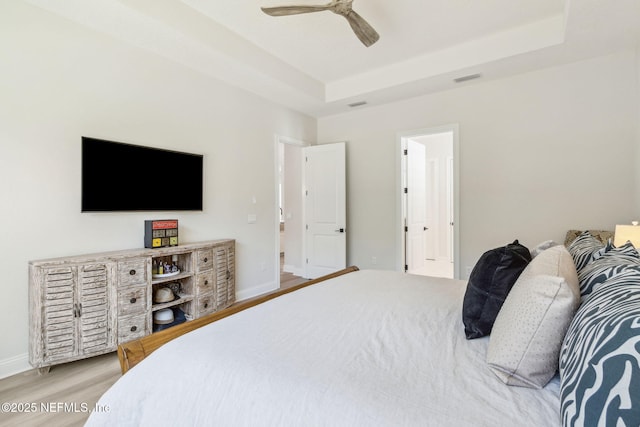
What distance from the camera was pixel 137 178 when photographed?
10.1 feet

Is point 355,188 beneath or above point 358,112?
beneath

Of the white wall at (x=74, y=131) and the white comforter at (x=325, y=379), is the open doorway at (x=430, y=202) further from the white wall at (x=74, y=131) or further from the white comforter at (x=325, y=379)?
the white comforter at (x=325, y=379)

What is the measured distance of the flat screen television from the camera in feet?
9.05

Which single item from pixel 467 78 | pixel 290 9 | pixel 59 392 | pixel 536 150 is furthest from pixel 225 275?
pixel 536 150

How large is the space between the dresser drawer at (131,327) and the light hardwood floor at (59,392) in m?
0.19

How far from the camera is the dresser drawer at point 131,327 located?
2.61 meters

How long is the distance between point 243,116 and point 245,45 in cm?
98

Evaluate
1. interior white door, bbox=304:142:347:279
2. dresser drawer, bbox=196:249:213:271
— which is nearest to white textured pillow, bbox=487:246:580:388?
dresser drawer, bbox=196:249:213:271

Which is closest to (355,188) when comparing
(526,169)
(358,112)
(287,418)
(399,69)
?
(358,112)

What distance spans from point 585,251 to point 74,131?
3659mm

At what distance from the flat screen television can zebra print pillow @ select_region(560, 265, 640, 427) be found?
3293 mm

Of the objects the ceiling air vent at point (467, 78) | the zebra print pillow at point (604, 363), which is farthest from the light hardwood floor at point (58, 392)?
the ceiling air vent at point (467, 78)

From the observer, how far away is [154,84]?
3.26 meters

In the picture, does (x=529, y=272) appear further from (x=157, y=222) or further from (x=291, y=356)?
(x=157, y=222)
